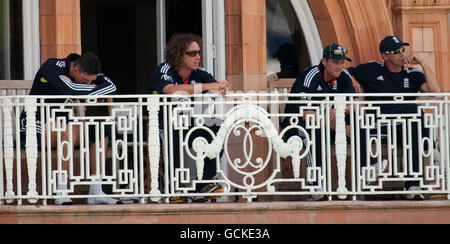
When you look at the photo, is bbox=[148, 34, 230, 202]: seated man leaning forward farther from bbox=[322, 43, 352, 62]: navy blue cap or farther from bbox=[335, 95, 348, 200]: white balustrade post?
bbox=[335, 95, 348, 200]: white balustrade post

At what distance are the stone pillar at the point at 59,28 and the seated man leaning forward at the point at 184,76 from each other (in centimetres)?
124

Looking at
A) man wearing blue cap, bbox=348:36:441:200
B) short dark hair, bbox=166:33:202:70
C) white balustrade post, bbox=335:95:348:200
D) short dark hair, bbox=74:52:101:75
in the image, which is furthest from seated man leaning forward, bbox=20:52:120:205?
man wearing blue cap, bbox=348:36:441:200

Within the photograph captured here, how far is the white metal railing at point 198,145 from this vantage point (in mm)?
10375

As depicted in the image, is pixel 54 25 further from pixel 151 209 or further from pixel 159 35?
pixel 151 209

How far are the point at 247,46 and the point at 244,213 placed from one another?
2.80m

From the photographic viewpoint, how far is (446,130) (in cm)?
1085

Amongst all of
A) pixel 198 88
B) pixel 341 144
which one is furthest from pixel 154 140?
pixel 341 144

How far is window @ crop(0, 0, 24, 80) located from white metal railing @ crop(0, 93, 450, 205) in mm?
1369

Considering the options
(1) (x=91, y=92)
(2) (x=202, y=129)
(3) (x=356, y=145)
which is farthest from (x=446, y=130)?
(1) (x=91, y=92)

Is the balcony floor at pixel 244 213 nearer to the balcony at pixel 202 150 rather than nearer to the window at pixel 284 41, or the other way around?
the balcony at pixel 202 150

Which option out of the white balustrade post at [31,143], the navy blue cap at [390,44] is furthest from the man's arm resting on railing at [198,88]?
the navy blue cap at [390,44]

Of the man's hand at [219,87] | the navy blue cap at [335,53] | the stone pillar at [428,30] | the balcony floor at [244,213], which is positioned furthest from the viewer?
the stone pillar at [428,30]

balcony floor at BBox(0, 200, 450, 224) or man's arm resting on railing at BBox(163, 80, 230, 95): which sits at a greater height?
man's arm resting on railing at BBox(163, 80, 230, 95)

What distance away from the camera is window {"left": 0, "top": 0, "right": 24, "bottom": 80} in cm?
1254
